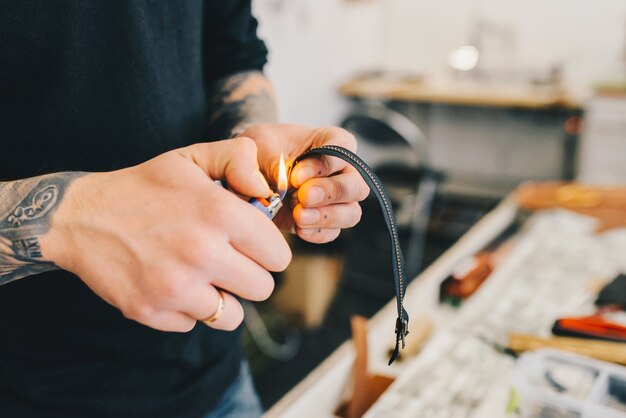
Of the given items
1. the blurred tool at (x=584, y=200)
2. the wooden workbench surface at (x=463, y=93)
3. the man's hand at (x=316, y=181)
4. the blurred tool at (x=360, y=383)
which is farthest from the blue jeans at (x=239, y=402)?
the wooden workbench surface at (x=463, y=93)

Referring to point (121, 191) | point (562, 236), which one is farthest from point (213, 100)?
point (562, 236)

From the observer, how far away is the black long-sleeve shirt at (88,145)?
2.33 feet

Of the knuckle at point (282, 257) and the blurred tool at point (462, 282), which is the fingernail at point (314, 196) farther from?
the blurred tool at point (462, 282)

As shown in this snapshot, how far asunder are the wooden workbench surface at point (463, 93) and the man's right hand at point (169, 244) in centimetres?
369

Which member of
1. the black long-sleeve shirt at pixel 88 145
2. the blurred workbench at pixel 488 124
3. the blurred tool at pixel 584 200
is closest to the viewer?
the black long-sleeve shirt at pixel 88 145

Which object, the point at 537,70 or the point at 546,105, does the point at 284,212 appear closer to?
the point at 546,105

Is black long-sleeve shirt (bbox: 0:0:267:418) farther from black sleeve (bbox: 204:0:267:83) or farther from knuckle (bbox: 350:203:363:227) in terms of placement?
knuckle (bbox: 350:203:363:227)

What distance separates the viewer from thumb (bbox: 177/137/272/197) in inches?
20.6

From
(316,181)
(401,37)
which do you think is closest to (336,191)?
(316,181)

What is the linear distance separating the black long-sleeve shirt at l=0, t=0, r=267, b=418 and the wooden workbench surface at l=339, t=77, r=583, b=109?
344 centimetres

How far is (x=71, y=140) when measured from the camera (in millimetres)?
737

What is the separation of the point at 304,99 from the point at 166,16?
347 cm

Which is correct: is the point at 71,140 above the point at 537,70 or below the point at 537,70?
above

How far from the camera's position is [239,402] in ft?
3.06
